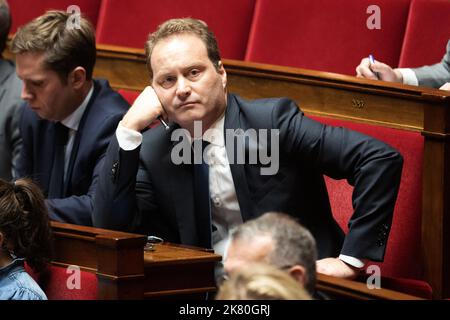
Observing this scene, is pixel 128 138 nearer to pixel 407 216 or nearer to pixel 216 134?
pixel 216 134

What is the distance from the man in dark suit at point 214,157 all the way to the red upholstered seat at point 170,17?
37cm

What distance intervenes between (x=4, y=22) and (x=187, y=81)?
454 millimetres

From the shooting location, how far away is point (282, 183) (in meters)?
0.89

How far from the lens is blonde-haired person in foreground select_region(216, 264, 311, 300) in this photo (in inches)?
20.8

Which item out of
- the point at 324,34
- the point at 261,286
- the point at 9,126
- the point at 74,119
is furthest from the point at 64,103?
the point at 261,286

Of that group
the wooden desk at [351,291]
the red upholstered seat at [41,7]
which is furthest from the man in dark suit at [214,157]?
the red upholstered seat at [41,7]

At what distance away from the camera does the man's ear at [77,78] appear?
110 cm

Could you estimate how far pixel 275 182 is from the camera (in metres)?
0.89

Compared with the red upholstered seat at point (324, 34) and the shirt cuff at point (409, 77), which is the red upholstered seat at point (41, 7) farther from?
the shirt cuff at point (409, 77)

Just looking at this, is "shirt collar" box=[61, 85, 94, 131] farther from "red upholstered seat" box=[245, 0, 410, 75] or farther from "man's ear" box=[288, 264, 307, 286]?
"man's ear" box=[288, 264, 307, 286]

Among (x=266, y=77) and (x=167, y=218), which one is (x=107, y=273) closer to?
(x=167, y=218)

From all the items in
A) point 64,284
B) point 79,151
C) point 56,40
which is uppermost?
point 56,40

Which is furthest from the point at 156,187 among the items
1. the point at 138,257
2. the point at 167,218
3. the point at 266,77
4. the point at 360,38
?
the point at 360,38

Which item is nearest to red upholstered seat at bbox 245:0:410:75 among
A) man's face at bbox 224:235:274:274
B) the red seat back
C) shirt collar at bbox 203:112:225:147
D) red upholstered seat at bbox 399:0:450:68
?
red upholstered seat at bbox 399:0:450:68
